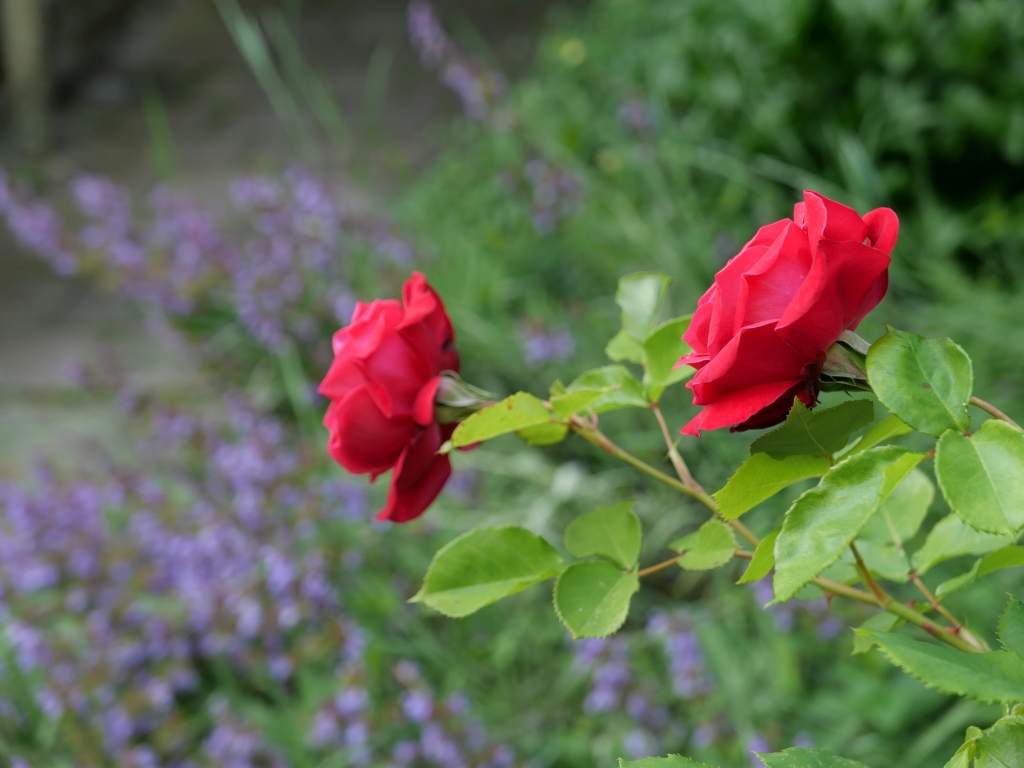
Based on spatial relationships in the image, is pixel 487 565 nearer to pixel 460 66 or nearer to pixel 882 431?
pixel 882 431

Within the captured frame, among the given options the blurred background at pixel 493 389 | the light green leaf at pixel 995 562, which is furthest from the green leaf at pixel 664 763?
the blurred background at pixel 493 389

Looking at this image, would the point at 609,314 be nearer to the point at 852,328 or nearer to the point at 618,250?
the point at 618,250

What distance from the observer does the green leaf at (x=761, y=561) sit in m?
0.22

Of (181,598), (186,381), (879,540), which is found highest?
(879,540)

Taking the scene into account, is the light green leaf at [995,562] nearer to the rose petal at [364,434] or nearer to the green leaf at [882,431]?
the green leaf at [882,431]

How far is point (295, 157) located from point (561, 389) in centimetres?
333

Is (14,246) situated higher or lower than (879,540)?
lower

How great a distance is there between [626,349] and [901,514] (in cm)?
14

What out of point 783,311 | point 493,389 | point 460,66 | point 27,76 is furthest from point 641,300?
point 27,76

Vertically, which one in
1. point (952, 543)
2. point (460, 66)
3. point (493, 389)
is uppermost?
point (952, 543)

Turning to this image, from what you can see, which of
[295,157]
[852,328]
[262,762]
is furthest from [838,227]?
[295,157]

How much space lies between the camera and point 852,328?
0.25 m

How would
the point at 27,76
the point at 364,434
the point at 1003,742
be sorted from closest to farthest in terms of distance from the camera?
the point at 1003,742 → the point at 364,434 → the point at 27,76

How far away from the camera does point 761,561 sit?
22cm
